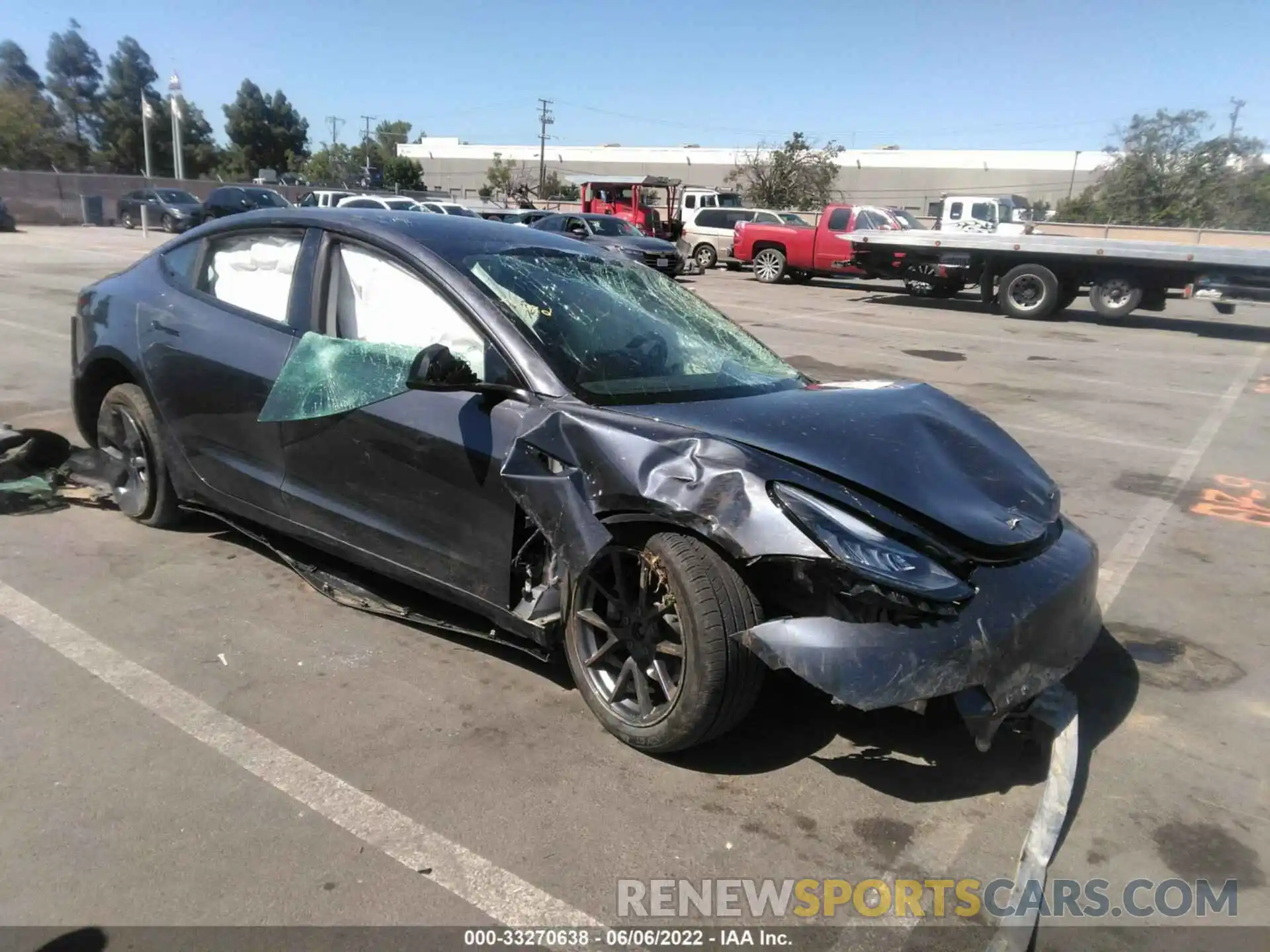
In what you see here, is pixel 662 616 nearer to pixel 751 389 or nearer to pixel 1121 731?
pixel 751 389

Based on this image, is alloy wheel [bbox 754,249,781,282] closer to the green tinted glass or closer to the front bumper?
the green tinted glass

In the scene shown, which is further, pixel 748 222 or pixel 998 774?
pixel 748 222

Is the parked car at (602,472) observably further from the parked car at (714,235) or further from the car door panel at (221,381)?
the parked car at (714,235)

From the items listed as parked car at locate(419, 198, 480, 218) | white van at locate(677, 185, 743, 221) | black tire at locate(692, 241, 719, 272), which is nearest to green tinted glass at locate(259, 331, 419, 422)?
parked car at locate(419, 198, 480, 218)

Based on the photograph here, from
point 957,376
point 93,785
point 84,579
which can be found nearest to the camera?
point 93,785

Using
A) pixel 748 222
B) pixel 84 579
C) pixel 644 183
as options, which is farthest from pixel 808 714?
pixel 644 183

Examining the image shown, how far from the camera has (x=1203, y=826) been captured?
2830mm

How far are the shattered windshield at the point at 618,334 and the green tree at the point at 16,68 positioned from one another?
10481 cm

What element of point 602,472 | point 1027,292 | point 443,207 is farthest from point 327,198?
point 602,472

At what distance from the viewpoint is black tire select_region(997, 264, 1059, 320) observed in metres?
17.4

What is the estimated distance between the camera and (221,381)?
4.05 metres

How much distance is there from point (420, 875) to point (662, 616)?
3.33 feet

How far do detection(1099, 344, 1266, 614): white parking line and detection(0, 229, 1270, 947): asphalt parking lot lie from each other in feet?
0.16

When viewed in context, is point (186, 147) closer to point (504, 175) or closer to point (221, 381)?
point (504, 175)
